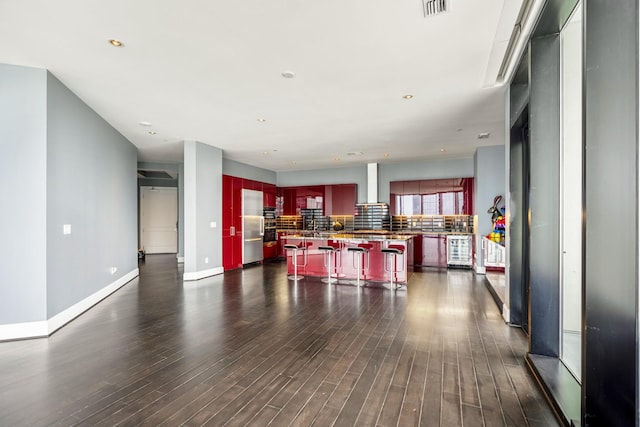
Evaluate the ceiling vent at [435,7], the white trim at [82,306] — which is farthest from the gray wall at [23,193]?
the ceiling vent at [435,7]

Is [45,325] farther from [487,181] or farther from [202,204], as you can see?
[487,181]

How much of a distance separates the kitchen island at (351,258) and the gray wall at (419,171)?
124 inches

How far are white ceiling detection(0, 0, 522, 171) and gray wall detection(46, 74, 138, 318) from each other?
14.0 inches

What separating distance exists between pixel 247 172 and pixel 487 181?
6.49m

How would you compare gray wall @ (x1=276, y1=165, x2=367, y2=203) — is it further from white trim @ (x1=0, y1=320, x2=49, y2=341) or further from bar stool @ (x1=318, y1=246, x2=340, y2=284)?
white trim @ (x1=0, y1=320, x2=49, y2=341)

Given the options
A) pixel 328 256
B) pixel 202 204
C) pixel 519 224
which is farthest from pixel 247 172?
pixel 519 224

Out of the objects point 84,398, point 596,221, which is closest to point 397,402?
point 596,221

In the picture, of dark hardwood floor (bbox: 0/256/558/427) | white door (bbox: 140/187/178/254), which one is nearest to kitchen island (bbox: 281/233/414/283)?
dark hardwood floor (bbox: 0/256/558/427)

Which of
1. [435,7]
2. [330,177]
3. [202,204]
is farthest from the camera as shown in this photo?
[330,177]

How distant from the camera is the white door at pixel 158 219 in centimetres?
1112

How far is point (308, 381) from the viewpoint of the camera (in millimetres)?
2457

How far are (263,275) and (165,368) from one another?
4.42m

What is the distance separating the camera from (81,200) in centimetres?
437

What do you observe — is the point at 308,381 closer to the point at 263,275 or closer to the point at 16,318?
the point at 16,318
